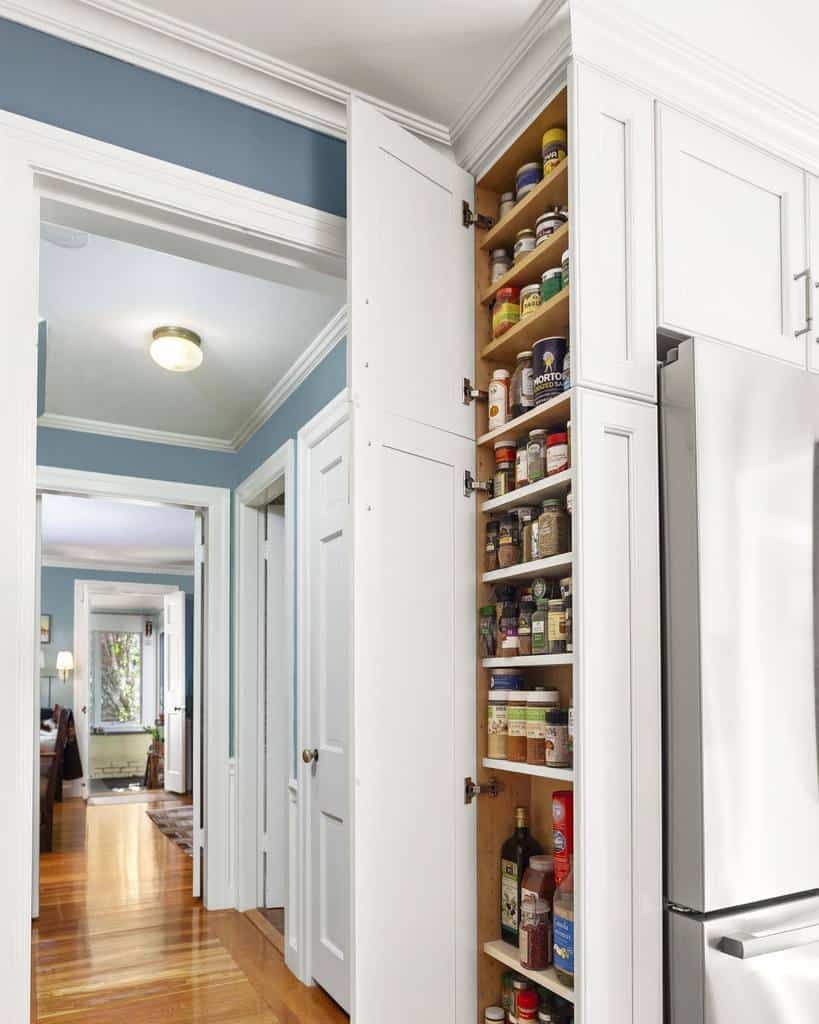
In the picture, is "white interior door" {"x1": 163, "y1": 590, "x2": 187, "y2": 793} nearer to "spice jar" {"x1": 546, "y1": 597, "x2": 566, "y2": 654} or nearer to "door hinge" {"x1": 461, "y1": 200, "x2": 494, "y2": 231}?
"door hinge" {"x1": 461, "y1": 200, "x2": 494, "y2": 231}

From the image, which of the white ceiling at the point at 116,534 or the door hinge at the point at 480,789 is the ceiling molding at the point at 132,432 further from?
the door hinge at the point at 480,789

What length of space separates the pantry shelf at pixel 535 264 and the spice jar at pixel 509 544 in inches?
21.4

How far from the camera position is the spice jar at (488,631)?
6.42 feet

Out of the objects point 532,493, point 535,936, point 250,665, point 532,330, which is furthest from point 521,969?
point 250,665

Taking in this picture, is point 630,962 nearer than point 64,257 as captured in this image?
Yes

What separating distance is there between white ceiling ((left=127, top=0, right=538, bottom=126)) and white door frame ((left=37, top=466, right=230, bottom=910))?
3033 mm

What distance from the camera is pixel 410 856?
1.78 meters

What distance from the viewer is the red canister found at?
169 centimetres

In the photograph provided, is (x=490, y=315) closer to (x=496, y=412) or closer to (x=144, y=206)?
(x=496, y=412)

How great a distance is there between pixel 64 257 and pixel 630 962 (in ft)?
8.77

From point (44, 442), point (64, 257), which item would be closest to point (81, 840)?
point (44, 442)

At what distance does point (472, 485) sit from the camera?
200 cm

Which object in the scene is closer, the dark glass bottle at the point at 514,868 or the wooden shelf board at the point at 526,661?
the wooden shelf board at the point at 526,661

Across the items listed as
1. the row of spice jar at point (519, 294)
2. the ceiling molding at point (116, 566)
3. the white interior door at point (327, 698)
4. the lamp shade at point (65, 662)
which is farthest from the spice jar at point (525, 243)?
the lamp shade at point (65, 662)
